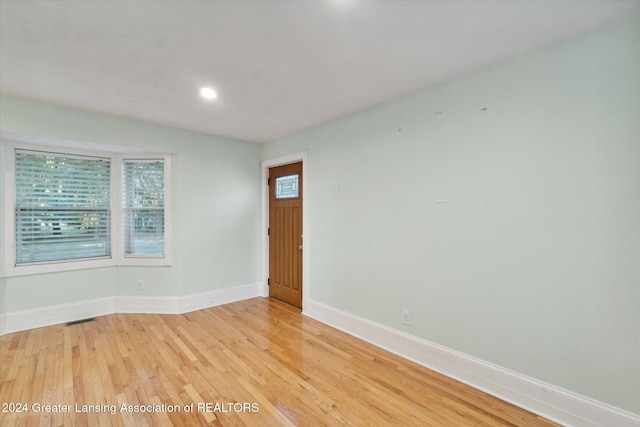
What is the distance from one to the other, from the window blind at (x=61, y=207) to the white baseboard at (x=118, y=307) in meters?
0.60

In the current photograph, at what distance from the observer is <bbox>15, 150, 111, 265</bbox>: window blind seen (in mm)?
3234

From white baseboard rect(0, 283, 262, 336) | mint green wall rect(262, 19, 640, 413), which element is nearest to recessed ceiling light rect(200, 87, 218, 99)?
mint green wall rect(262, 19, 640, 413)

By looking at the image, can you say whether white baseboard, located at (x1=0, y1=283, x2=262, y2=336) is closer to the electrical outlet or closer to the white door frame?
the white door frame

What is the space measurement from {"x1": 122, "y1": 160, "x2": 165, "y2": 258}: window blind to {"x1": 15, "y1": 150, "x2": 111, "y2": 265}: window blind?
0.24 m

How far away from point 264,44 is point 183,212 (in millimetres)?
2735

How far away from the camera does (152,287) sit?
3.78 m

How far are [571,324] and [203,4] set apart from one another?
2.96m

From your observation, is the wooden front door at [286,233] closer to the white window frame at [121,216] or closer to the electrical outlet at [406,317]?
the white window frame at [121,216]

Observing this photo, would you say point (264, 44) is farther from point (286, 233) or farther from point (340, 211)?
point (286, 233)

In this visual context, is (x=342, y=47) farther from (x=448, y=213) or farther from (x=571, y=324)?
(x=571, y=324)

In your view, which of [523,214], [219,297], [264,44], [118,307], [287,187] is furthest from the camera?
[287,187]

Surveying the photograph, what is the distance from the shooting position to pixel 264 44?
1861mm

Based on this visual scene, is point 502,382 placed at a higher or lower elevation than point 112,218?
lower

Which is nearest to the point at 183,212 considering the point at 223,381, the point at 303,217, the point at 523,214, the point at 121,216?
the point at 121,216
